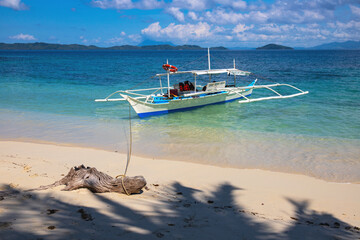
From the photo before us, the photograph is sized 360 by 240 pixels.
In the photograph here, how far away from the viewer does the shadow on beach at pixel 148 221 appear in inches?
133

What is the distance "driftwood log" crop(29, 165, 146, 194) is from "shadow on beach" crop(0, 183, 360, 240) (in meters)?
0.21

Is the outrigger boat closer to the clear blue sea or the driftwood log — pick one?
the clear blue sea

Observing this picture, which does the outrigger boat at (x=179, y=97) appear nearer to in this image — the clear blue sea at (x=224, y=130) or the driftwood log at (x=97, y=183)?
the clear blue sea at (x=224, y=130)

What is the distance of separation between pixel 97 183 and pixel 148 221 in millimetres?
1405

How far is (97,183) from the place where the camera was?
4.86 m

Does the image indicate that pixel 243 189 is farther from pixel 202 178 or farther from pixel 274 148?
pixel 274 148

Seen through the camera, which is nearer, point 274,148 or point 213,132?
point 274,148

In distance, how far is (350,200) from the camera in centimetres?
585

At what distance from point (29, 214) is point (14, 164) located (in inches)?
145

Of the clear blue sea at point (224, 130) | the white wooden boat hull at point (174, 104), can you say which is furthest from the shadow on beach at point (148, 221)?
the white wooden boat hull at point (174, 104)

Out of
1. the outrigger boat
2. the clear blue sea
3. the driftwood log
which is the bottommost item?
the clear blue sea

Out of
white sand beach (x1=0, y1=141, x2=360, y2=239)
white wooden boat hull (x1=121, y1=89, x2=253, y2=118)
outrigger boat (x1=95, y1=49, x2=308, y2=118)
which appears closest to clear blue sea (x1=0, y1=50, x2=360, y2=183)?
white wooden boat hull (x1=121, y1=89, x2=253, y2=118)

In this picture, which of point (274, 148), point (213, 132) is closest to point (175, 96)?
point (213, 132)

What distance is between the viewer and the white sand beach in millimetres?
3566
